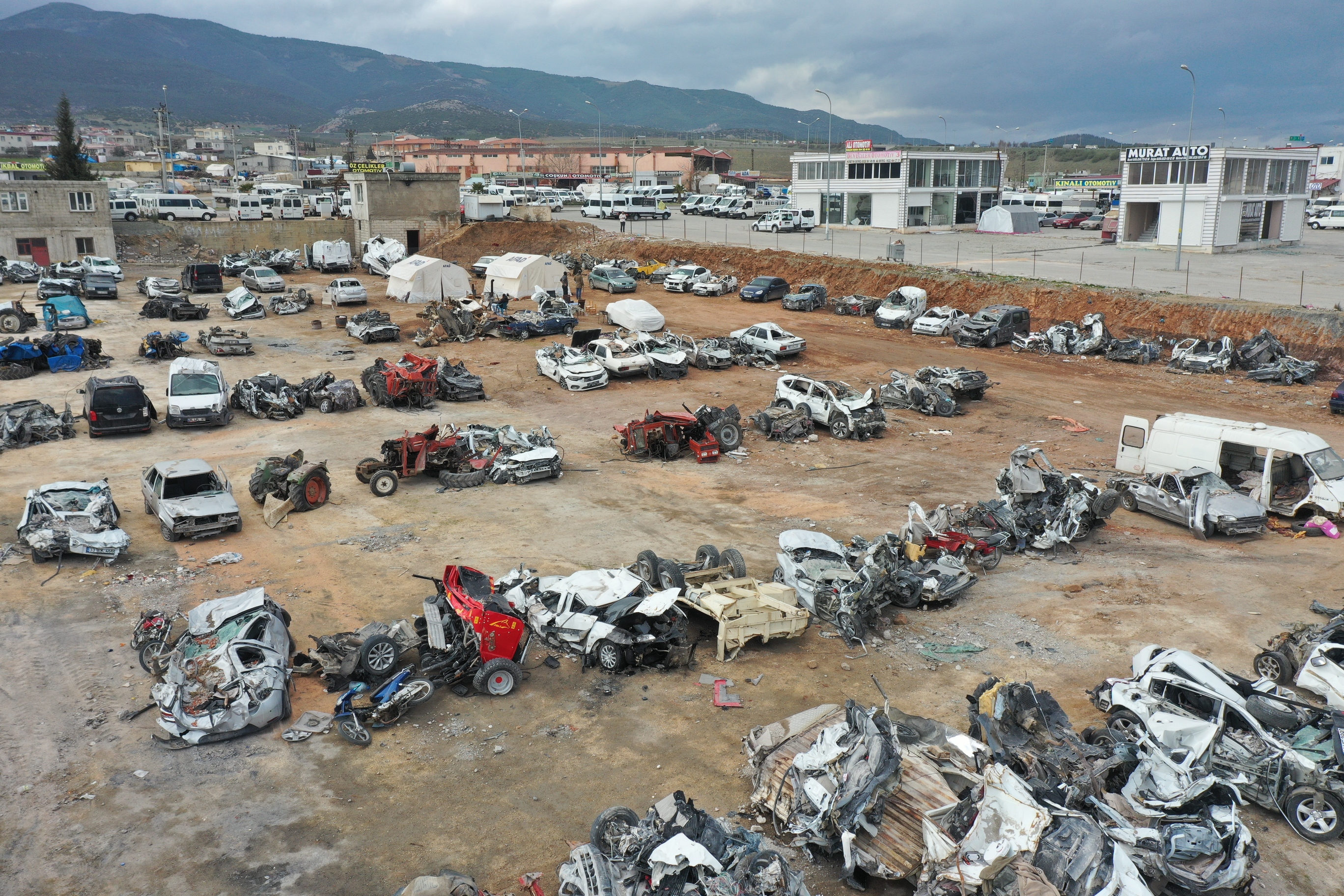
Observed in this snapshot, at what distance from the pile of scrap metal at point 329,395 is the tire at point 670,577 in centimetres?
1539

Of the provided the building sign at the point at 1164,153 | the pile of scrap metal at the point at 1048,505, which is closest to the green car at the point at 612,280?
the building sign at the point at 1164,153

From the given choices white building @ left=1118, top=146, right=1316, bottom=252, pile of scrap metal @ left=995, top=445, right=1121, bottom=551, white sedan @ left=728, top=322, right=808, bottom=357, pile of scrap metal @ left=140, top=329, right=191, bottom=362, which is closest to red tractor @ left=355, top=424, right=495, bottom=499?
pile of scrap metal @ left=995, top=445, right=1121, bottom=551

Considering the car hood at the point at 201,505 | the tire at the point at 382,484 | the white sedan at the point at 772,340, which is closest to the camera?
the car hood at the point at 201,505

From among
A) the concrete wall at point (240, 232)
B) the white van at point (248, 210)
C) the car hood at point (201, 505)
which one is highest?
the white van at point (248, 210)

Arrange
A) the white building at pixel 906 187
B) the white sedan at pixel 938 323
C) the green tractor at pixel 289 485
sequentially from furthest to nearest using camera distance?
the white building at pixel 906 187
the white sedan at pixel 938 323
the green tractor at pixel 289 485

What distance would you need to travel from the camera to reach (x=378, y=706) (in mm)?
10891

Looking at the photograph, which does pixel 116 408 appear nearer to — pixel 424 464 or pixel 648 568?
pixel 424 464

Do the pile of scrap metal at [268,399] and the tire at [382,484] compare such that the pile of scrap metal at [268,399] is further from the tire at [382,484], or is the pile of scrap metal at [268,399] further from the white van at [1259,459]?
the white van at [1259,459]

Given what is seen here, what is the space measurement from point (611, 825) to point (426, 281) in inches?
1561

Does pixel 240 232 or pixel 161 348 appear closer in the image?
pixel 161 348

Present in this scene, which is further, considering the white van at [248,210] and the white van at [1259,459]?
the white van at [248,210]

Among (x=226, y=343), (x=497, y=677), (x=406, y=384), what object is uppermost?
(x=226, y=343)

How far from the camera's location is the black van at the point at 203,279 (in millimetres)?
46438

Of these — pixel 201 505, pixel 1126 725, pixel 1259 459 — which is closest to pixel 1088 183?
pixel 1259 459
